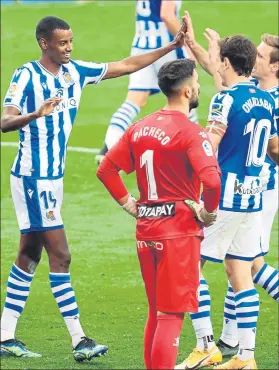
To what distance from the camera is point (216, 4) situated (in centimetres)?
2433

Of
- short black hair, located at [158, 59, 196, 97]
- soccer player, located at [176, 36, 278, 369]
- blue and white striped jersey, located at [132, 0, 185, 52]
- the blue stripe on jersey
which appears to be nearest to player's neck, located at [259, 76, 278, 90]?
soccer player, located at [176, 36, 278, 369]

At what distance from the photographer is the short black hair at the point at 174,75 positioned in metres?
7.63

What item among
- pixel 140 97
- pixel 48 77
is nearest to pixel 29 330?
pixel 48 77

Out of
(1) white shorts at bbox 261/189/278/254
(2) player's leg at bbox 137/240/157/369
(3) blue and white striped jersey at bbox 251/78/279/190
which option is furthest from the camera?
(1) white shorts at bbox 261/189/278/254

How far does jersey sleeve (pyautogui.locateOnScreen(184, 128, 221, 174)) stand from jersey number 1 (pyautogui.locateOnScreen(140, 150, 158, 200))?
242mm

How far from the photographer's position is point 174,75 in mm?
7633

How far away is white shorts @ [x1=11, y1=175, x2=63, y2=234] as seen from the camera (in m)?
9.27

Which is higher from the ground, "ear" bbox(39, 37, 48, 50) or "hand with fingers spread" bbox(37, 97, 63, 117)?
"ear" bbox(39, 37, 48, 50)

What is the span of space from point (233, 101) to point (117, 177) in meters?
1.07

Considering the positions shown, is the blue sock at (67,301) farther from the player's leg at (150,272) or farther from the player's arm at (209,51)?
the player's arm at (209,51)

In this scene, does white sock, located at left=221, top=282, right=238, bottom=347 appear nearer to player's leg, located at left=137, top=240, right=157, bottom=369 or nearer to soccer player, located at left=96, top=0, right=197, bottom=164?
player's leg, located at left=137, top=240, right=157, bottom=369

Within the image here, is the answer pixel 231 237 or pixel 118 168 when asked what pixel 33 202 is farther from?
pixel 118 168

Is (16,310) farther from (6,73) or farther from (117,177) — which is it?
(6,73)

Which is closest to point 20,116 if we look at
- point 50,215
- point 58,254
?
point 50,215
